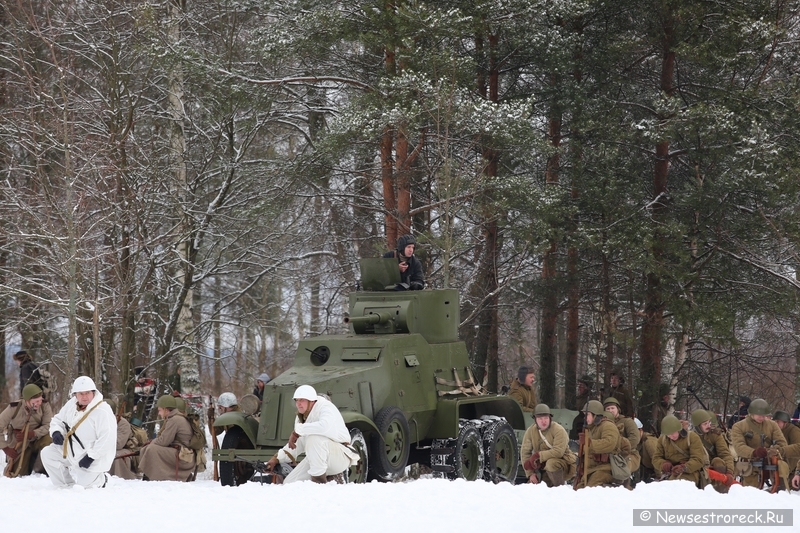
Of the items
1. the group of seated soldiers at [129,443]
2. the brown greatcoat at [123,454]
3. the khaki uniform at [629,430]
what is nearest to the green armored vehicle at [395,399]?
the group of seated soldiers at [129,443]

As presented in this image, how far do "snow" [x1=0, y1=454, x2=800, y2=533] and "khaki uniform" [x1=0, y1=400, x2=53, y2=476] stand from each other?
2.77m

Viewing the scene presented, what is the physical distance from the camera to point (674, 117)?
21.3 metres

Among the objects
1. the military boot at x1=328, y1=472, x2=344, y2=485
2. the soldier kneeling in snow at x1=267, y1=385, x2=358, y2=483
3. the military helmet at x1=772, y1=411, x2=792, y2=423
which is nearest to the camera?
the soldier kneeling in snow at x1=267, y1=385, x2=358, y2=483

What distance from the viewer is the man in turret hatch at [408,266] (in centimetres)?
1628

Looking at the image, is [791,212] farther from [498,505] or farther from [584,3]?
[498,505]

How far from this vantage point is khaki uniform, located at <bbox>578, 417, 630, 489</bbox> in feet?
42.9

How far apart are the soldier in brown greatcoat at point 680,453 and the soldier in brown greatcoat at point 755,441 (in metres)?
1.71

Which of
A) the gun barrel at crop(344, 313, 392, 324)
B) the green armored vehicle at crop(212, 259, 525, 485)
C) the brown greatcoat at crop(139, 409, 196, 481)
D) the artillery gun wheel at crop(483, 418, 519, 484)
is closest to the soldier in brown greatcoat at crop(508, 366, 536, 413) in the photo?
the green armored vehicle at crop(212, 259, 525, 485)

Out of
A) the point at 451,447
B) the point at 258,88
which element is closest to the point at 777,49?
the point at 258,88

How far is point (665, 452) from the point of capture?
44.2 feet

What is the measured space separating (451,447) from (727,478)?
3.75m

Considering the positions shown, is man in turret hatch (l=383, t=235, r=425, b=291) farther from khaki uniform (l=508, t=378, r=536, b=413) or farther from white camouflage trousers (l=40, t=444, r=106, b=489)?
white camouflage trousers (l=40, t=444, r=106, b=489)

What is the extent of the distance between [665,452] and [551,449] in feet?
4.47

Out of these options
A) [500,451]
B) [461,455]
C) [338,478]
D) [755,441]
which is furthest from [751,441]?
[338,478]
